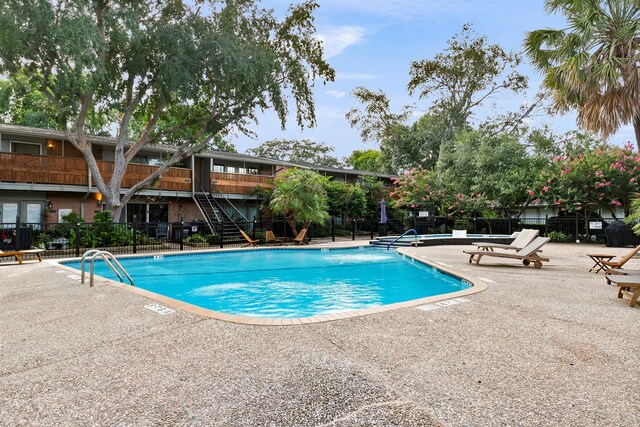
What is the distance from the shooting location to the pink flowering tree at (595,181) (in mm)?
16641

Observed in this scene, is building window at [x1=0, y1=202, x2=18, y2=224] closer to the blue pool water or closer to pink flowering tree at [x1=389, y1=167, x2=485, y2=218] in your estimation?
the blue pool water

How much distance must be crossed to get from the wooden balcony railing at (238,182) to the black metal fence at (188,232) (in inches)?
98.0

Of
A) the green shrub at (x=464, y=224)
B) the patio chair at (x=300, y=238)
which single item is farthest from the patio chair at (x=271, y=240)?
the green shrub at (x=464, y=224)

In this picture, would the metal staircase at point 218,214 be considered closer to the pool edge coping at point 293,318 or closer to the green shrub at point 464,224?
the pool edge coping at point 293,318

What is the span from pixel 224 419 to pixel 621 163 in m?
20.2

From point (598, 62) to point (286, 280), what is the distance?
12130 millimetres

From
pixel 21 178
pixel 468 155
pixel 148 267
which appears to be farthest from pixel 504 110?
pixel 21 178

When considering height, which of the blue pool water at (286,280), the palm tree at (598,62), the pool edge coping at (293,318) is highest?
the palm tree at (598,62)

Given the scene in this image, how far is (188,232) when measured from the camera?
20000 mm

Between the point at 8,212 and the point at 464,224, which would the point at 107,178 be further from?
the point at 464,224

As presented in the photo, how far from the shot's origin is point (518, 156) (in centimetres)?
2180

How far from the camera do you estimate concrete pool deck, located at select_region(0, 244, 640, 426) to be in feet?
7.80

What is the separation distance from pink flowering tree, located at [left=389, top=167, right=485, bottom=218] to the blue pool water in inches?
368

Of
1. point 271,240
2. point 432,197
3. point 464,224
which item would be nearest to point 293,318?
point 271,240
